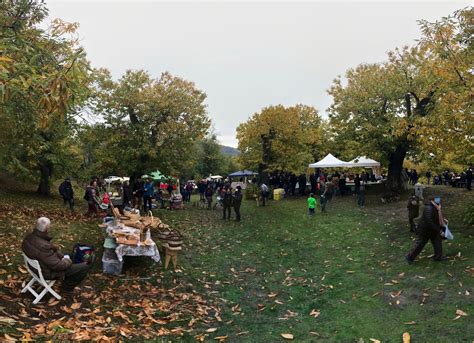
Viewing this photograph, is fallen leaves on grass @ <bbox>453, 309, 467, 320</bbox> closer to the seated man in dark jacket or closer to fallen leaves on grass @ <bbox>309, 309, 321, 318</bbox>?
fallen leaves on grass @ <bbox>309, 309, 321, 318</bbox>

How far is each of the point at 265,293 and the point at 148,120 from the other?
13.2m

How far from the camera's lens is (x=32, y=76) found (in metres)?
5.36

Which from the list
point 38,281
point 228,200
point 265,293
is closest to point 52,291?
point 38,281

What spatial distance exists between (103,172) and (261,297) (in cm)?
1419

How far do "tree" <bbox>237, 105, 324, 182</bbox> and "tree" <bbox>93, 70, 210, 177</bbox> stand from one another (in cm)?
895

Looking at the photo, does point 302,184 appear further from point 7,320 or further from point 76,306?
point 7,320

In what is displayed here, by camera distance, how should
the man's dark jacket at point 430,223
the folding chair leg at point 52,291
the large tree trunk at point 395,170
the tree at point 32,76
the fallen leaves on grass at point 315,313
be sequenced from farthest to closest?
the large tree trunk at point 395,170 < the man's dark jacket at point 430,223 < the fallen leaves on grass at point 315,313 < the folding chair leg at point 52,291 < the tree at point 32,76

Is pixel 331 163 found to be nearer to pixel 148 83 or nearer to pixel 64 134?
pixel 148 83

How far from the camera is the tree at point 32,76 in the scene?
196 inches

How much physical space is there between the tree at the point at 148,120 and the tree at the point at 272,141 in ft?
29.4

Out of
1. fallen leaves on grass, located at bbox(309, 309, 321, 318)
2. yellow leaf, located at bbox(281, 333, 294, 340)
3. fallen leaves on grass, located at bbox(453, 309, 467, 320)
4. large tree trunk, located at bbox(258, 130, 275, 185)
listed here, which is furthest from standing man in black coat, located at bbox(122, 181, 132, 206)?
fallen leaves on grass, located at bbox(453, 309, 467, 320)

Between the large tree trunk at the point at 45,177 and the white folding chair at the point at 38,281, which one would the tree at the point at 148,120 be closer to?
the large tree trunk at the point at 45,177

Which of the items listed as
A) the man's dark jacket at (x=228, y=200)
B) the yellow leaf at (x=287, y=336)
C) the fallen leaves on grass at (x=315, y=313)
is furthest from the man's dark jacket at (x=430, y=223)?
the man's dark jacket at (x=228, y=200)

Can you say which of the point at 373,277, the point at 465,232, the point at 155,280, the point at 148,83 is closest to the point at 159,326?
the point at 155,280
